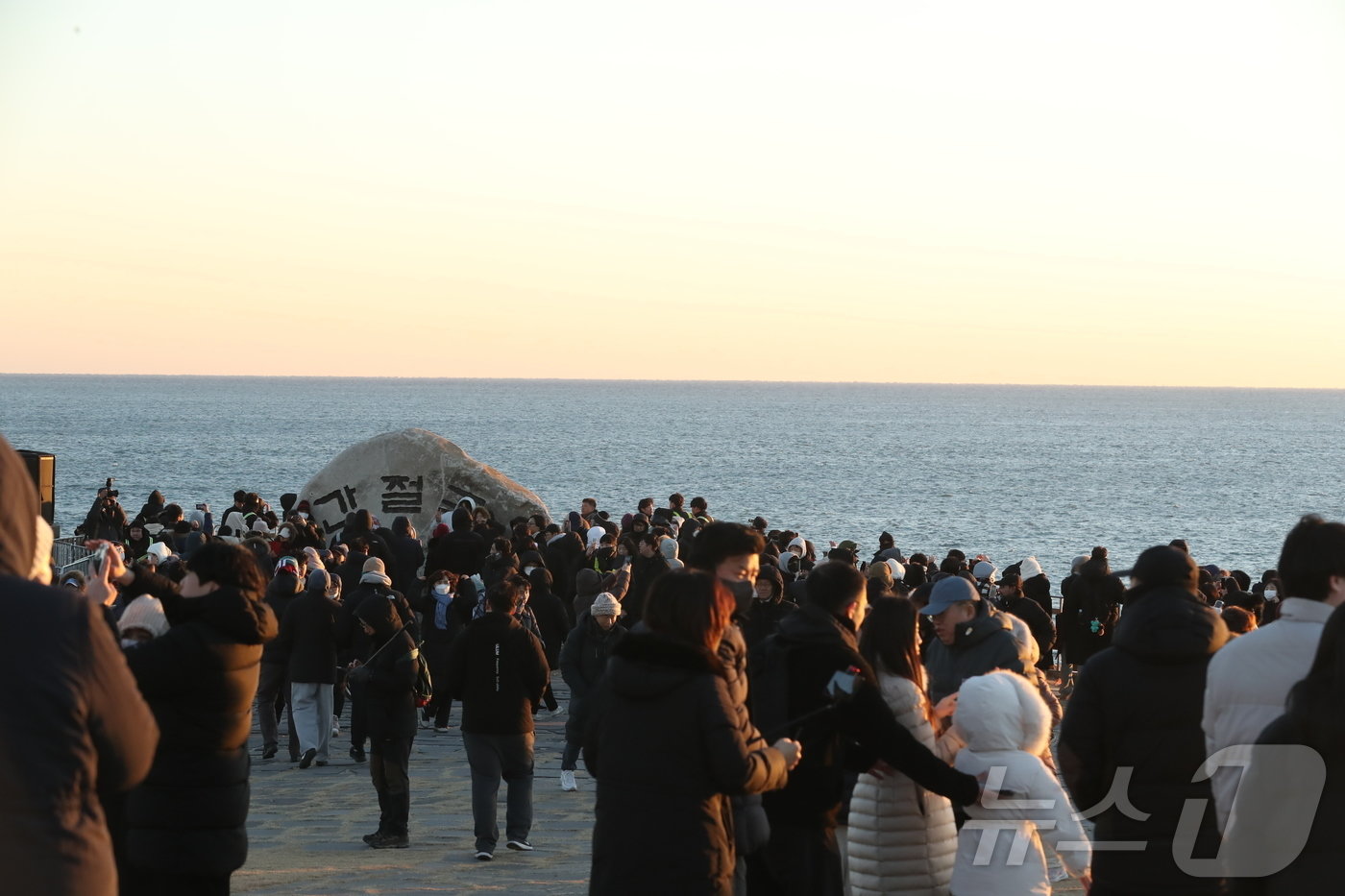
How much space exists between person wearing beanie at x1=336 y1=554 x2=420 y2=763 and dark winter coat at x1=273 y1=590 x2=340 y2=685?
0.12m

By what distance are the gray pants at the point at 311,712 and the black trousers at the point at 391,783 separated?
2610 millimetres

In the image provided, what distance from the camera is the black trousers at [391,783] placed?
9.25 meters

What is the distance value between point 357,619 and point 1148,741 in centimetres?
734

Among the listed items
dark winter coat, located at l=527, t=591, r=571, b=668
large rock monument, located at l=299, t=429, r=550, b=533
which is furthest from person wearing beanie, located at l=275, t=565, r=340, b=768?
large rock monument, located at l=299, t=429, r=550, b=533

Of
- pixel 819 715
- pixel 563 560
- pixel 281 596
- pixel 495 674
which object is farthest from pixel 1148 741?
pixel 563 560

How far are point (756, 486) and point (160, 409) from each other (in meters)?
124

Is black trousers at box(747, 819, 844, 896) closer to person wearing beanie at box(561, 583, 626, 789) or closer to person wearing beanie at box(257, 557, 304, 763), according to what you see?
person wearing beanie at box(561, 583, 626, 789)

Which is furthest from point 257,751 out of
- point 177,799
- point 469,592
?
point 177,799

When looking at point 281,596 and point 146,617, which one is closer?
point 146,617

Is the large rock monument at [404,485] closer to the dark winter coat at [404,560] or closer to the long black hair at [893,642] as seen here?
the dark winter coat at [404,560]

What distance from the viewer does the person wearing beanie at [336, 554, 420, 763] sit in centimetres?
1048

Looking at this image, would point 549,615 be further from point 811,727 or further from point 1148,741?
point 1148,741

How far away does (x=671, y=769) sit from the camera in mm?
4613

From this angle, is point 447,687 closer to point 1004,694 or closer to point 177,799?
point 177,799
